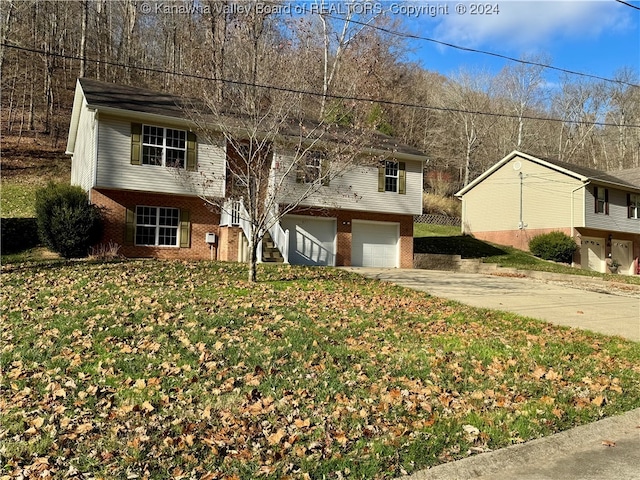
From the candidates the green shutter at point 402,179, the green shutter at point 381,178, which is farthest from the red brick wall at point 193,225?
the green shutter at point 402,179

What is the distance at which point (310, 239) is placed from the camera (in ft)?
65.7

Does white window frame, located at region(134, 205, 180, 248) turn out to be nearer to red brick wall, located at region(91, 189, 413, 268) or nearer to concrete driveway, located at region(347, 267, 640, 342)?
red brick wall, located at region(91, 189, 413, 268)

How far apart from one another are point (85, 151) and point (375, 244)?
12428 millimetres

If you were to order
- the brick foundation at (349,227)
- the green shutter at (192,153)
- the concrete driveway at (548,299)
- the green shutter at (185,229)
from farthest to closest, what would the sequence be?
the brick foundation at (349,227) < the green shutter at (185,229) < the green shutter at (192,153) < the concrete driveway at (548,299)

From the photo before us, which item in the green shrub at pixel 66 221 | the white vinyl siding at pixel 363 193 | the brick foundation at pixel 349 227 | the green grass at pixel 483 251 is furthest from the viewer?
the green grass at pixel 483 251

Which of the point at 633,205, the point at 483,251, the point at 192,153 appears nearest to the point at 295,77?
the point at 192,153

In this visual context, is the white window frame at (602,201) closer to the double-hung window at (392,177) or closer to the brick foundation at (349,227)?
the brick foundation at (349,227)

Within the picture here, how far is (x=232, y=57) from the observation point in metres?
15.5

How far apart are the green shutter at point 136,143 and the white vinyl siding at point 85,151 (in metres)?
1.19

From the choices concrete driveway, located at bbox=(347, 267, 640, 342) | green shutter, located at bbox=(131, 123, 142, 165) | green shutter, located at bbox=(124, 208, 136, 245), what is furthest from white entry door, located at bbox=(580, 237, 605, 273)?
green shutter, located at bbox=(131, 123, 142, 165)

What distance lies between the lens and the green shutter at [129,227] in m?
16.9

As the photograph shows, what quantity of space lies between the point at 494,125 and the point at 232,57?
34.6 m

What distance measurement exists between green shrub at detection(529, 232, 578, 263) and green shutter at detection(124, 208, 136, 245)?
20.9 metres

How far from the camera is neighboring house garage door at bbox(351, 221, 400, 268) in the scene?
21.1 metres
